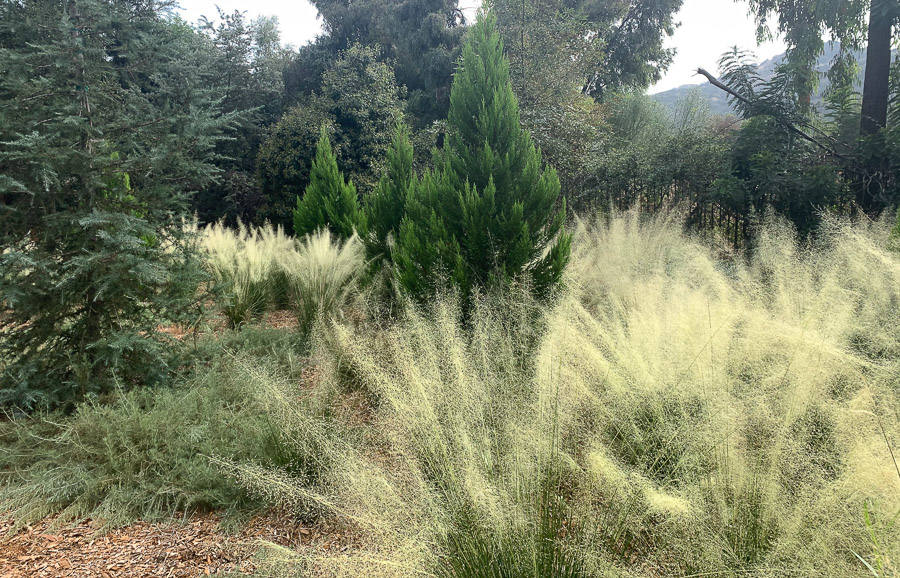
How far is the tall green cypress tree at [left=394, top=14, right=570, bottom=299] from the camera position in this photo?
12.7 feet

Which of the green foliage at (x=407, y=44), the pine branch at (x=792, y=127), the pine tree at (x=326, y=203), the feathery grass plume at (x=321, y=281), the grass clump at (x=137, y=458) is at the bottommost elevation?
the grass clump at (x=137, y=458)

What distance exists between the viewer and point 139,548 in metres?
2.10

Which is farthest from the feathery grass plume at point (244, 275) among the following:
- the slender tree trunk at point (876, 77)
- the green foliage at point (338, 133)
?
the slender tree trunk at point (876, 77)

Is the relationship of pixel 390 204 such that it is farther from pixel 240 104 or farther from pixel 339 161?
pixel 240 104

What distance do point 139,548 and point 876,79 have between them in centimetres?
1004

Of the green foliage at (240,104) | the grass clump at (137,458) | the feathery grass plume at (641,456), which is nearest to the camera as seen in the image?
the feathery grass plume at (641,456)

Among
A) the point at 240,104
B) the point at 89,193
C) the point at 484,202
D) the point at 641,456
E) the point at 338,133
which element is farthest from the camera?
the point at 240,104

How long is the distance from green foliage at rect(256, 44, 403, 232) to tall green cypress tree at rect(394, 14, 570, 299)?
746 centimetres

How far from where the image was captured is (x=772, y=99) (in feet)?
22.9

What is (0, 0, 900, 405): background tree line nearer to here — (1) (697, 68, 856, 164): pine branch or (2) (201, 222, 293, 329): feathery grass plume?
(1) (697, 68, 856, 164): pine branch

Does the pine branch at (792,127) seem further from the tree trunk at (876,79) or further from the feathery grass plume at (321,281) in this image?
the feathery grass plume at (321,281)

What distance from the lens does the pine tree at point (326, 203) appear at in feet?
26.5

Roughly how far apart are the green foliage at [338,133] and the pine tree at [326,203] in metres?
2.77

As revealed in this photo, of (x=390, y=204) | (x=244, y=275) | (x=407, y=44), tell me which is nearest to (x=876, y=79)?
(x=390, y=204)
